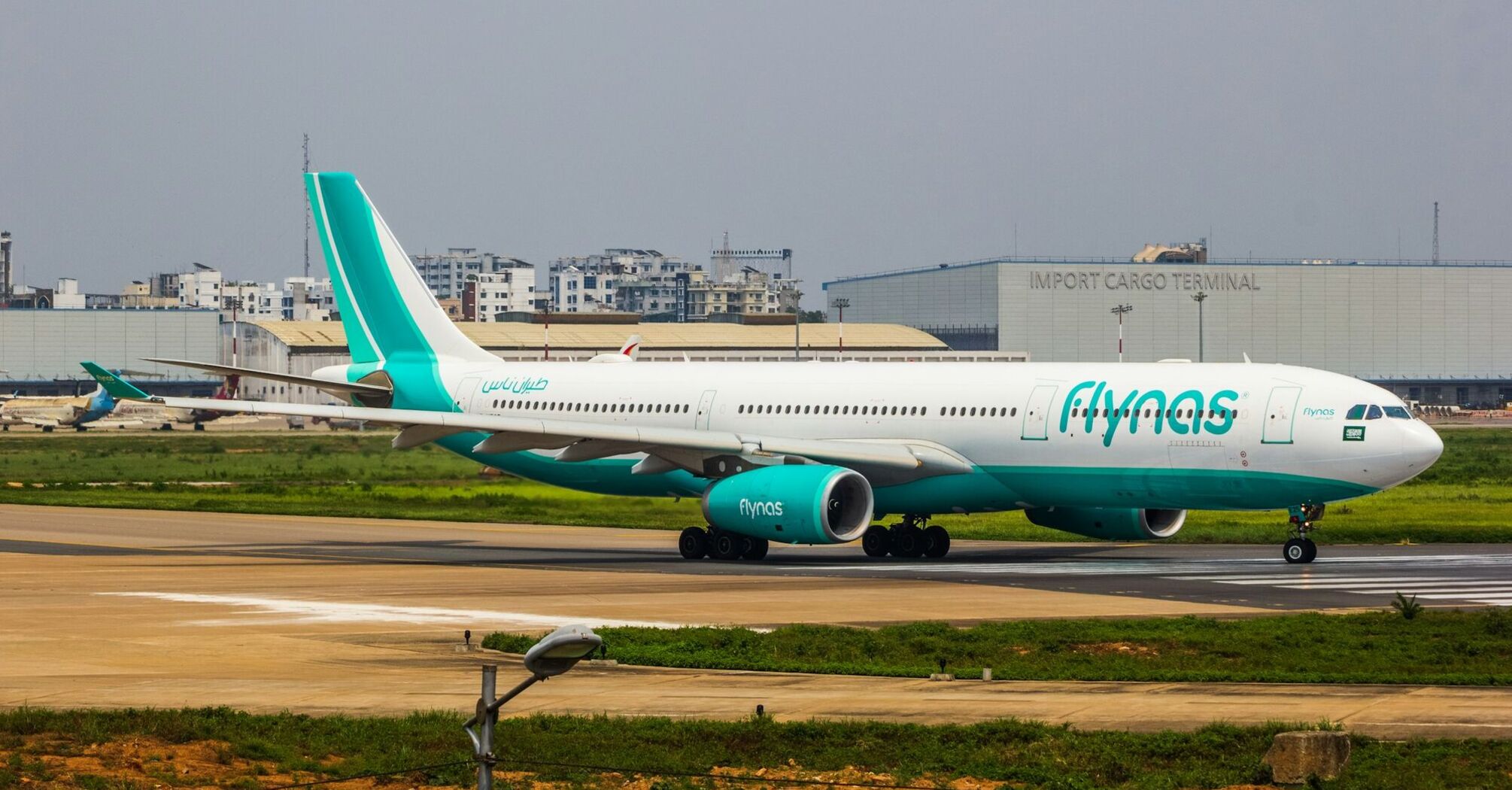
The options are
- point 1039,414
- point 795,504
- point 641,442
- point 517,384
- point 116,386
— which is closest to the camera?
point 795,504

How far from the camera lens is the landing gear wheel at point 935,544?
43188 millimetres

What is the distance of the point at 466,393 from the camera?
1949 inches

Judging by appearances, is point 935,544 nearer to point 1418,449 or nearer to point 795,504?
point 795,504

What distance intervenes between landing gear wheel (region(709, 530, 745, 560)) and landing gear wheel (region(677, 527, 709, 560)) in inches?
6.0

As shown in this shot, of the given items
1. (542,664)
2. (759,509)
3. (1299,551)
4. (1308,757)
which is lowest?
(1308,757)

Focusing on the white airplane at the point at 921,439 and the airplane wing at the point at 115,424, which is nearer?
the white airplane at the point at 921,439

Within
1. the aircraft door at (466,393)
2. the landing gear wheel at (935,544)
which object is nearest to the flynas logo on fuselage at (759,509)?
the landing gear wheel at (935,544)

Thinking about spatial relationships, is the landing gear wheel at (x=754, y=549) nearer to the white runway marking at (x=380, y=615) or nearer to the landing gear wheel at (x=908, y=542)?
the landing gear wheel at (x=908, y=542)

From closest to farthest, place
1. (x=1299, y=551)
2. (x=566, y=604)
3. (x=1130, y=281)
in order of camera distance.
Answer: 1. (x=566, y=604)
2. (x=1299, y=551)
3. (x=1130, y=281)

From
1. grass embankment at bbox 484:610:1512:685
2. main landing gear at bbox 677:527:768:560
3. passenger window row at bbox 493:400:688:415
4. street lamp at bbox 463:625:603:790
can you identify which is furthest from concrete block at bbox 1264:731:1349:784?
passenger window row at bbox 493:400:688:415

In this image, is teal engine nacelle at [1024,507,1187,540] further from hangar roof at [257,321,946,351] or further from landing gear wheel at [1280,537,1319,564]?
hangar roof at [257,321,946,351]

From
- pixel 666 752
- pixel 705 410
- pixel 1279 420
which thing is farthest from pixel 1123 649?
pixel 705 410

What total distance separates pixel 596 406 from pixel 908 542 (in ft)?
30.3

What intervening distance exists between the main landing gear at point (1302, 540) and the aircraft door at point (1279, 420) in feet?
6.31
